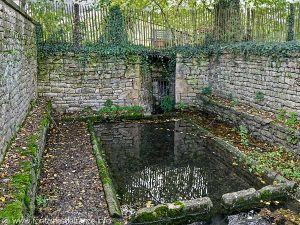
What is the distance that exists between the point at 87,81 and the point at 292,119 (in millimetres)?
7000

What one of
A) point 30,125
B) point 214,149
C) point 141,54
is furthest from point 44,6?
point 214,149

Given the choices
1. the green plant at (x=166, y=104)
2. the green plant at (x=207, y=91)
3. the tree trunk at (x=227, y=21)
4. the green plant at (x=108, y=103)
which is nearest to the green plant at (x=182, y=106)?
the green plant at (x=166, y=104)

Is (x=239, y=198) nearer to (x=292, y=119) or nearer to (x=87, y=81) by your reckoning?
(x=292, y=119)

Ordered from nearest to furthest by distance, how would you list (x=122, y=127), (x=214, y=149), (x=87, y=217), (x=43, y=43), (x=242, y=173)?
(x=87, y=217), (x=242, y=173), (x=214, y=149), (x=122, y=127), (x=43, y=43)

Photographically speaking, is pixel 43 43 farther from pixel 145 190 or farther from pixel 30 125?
pixel 145 190

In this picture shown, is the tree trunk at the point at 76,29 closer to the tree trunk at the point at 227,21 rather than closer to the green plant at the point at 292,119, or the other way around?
the tree trunk at the point at 227,21

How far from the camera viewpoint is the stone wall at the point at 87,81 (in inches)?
448

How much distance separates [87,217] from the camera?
4551 mm

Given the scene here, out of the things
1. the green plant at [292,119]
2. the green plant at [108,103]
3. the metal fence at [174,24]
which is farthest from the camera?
the green plant at [108,103]

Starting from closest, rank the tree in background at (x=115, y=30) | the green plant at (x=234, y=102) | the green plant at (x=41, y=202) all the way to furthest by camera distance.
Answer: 1. the green plant at (x=41, y=202)
2. the green plant at (x=234, y=102)
3. the tree in background at (x=115, y=30)

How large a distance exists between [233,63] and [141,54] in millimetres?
3350

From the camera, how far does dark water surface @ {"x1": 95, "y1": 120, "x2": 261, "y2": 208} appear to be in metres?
5.84

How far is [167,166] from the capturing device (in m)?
7.18

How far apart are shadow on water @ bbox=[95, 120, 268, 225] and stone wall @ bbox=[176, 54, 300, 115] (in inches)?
81.7
